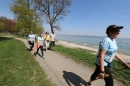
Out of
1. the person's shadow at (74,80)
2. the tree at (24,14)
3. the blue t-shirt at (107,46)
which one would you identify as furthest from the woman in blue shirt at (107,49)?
the tree at (24,14)

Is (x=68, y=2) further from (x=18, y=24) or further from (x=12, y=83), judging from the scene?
(x=12, y=83)

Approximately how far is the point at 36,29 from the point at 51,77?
27.3m

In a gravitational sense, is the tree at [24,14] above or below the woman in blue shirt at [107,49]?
above

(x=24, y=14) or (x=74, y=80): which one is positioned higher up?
(x=24, y=14)

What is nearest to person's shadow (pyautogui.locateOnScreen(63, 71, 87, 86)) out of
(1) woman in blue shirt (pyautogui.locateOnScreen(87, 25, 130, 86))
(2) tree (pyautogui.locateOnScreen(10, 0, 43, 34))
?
(1) woman in blue shirt (pyautogui.locateOnScreen(87, 25, 130, 86))

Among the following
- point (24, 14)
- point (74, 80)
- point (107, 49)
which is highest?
point (24, 14)

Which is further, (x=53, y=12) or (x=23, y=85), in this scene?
(x=53, y=12)

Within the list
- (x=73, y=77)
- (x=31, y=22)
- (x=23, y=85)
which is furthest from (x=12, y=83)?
(x=31, y=22)

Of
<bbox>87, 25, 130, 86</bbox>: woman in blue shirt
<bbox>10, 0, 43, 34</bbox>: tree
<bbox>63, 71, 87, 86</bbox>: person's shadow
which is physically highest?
<bbox>10, 0, 43, 34</bbox>: tree

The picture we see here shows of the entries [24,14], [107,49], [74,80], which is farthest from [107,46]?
[24,14]

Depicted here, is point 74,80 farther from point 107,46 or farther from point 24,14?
point 24,14

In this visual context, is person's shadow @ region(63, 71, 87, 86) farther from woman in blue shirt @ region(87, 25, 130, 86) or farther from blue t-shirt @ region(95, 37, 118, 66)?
blue t-shirt @ region(95, 37, 118, 66)

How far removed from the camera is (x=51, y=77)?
4.80 metres

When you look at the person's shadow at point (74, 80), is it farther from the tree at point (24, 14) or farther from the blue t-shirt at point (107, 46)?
the tree at point (24, 14)
